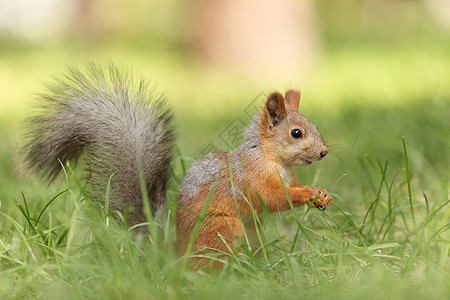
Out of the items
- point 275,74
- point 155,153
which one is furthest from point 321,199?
point 275,74

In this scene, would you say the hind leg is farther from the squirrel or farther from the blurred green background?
the blurred green background

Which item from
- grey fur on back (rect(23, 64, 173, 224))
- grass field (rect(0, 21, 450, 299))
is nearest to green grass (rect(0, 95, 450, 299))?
grass field (rect(0, 21, 450, 299))

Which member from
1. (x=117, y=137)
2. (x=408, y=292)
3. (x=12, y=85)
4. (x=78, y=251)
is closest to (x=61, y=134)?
(x=117, y=137)

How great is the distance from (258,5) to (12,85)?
3.44 m

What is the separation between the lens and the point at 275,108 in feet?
6.71

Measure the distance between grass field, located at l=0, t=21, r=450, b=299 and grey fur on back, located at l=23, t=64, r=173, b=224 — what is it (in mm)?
103

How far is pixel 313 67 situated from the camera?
7496mm

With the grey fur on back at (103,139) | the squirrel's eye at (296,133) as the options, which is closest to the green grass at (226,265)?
the grey fur on back at (103,139)

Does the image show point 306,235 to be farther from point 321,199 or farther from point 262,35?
point 262,35

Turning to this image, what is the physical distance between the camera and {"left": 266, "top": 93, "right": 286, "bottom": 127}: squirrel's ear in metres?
2.02

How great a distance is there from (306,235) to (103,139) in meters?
0.80

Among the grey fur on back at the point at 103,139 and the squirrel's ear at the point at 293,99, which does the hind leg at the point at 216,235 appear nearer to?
the grey fur on back at the point at 103,139

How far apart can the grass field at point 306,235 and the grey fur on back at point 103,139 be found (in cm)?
10

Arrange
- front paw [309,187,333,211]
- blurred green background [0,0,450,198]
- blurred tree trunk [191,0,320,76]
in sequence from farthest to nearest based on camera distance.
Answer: blurred tree trunk [191,0,320,76]
blurred green background [0,0,450,198]
front paw [309,187,333,211]
